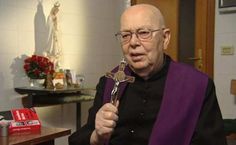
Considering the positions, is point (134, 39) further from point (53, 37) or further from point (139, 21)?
point (53, 37)

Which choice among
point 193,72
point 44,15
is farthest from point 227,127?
point 44,15

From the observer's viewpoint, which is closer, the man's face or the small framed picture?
the man's face

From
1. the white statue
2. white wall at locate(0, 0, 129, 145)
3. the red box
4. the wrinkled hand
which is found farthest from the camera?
the white statue

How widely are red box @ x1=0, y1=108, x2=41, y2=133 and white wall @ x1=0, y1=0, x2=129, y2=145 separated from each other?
1056mm

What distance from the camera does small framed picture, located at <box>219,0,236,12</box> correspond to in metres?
3.16

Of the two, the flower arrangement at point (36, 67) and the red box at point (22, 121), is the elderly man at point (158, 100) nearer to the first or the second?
the red box at point (22, 121)

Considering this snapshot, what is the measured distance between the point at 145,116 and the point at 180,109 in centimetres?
15

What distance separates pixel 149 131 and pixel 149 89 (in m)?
0.17

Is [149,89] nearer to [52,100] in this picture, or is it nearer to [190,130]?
[190,130]

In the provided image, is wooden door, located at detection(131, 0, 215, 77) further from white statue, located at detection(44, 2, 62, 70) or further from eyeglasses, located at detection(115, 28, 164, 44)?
eyeglasses, located at detection(115, 28, 164, 44)

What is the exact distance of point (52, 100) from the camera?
2.72m

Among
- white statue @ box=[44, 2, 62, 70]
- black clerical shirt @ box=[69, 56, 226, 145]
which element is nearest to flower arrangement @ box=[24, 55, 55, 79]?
white statue @ box=[44, 2, 62, 70]

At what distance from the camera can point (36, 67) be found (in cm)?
267

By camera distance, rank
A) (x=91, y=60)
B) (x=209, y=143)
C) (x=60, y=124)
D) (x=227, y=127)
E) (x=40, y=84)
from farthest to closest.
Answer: (x=91, y=60), (x=60, y=124), (x=40, y=84), (x=227, y=127), (x=209, y=143)
